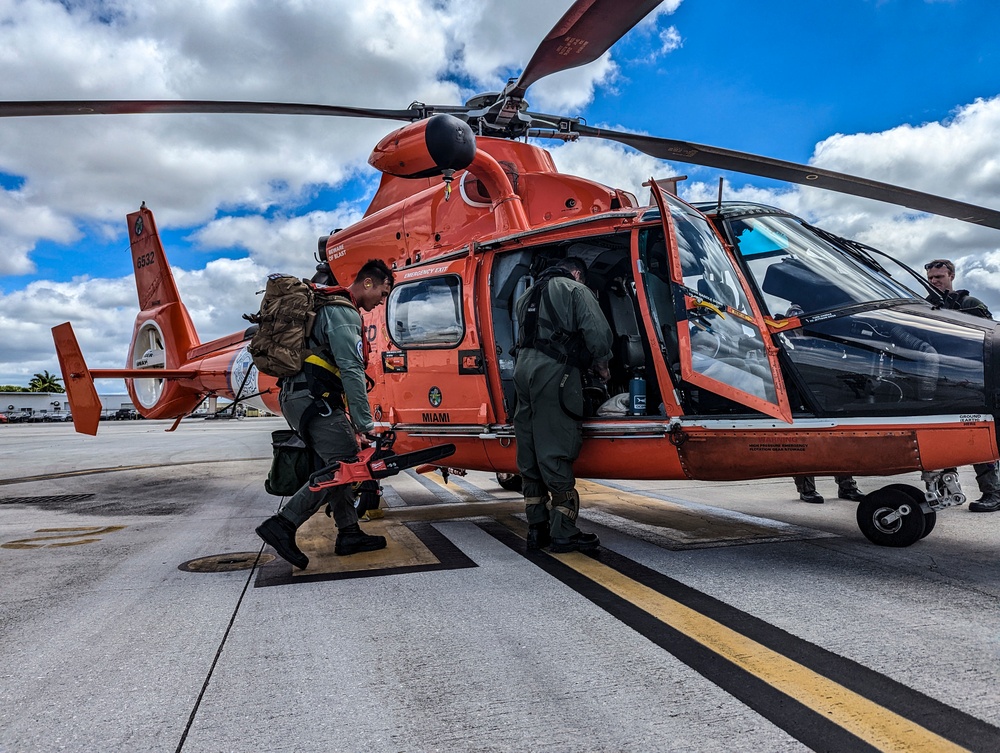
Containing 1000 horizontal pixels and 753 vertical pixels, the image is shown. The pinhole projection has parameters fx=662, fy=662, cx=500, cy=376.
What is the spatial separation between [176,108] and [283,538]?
3810 millimetres

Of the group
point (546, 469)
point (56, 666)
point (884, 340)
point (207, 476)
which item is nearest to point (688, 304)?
point (884, 340)

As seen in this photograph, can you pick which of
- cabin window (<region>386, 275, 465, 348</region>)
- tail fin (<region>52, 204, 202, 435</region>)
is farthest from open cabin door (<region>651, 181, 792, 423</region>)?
tail fin (<region>52, 204, 202, 435</region>)

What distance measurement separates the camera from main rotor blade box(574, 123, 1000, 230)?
17.3 feet

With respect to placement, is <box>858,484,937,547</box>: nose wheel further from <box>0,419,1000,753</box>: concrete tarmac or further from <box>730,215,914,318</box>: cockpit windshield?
<box>730,215,914,318</box>: cockpit windshield

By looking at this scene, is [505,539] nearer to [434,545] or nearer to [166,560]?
[434,545]

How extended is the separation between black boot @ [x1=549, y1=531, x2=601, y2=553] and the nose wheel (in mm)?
1660

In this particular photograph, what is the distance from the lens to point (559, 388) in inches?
167

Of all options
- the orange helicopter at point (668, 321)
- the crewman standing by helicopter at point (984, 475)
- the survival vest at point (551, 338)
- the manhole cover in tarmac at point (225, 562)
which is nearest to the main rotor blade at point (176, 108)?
the orange helicopter at point (668, 321)

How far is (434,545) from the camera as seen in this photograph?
15.1ft

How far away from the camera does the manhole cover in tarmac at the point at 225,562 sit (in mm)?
4016

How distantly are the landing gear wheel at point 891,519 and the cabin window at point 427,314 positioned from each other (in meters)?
3.02

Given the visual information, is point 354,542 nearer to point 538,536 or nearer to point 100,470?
point 538,536

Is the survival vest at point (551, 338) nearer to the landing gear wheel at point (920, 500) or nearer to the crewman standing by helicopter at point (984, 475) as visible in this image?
the landing gear wheel at point (920, 500)

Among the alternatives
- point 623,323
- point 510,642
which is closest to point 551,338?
point 623,323
